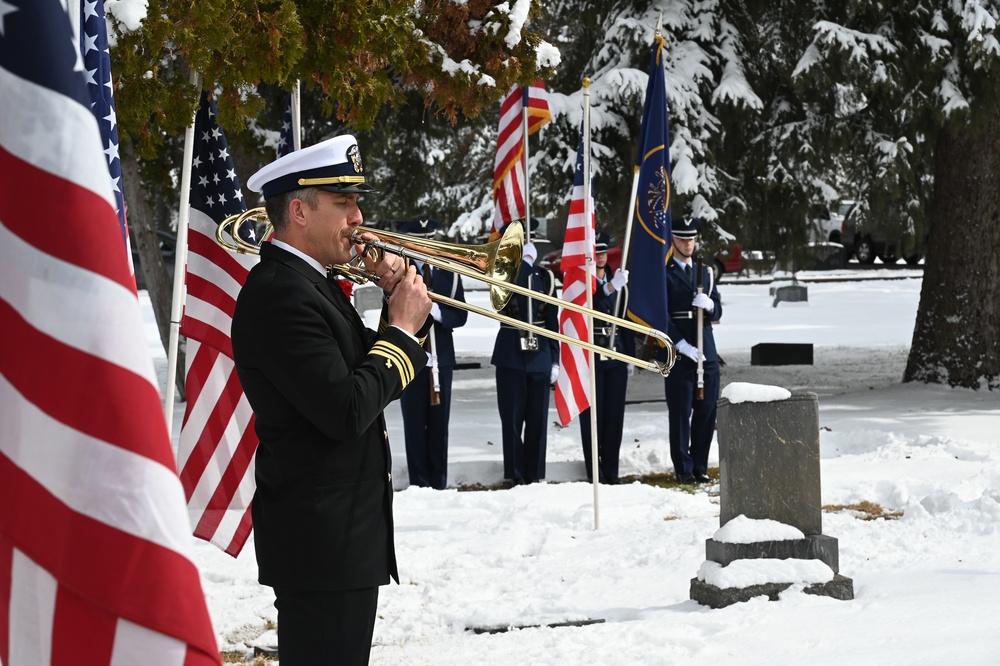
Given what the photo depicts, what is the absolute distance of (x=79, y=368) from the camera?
1827mm

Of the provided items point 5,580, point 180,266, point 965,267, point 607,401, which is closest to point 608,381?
point 607,401

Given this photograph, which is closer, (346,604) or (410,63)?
(346,604)

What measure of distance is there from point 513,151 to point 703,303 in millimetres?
1921

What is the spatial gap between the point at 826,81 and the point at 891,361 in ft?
21.7

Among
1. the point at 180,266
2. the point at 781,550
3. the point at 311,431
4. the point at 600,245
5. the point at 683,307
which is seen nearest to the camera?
the point at 311,431

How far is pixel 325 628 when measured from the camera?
3244mm

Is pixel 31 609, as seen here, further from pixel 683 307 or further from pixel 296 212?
pixel 683 307

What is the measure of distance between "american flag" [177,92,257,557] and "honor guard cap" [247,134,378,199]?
254 centimetres

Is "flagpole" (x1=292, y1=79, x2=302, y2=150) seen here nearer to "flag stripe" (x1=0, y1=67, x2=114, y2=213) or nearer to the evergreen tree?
"flag stripe" (x1=0, y1=67, x2=114, y2=213)

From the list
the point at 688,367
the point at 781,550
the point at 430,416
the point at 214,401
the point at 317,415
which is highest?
the point at 317,415

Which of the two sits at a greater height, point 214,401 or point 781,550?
point 214,401

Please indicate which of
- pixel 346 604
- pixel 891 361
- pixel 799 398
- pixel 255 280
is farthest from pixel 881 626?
pixel 891 361

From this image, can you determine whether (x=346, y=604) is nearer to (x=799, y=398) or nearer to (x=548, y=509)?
(x=799, y=398)

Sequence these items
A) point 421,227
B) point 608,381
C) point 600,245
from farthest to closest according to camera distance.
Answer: point 600,245
point 608,381
point 421,227
